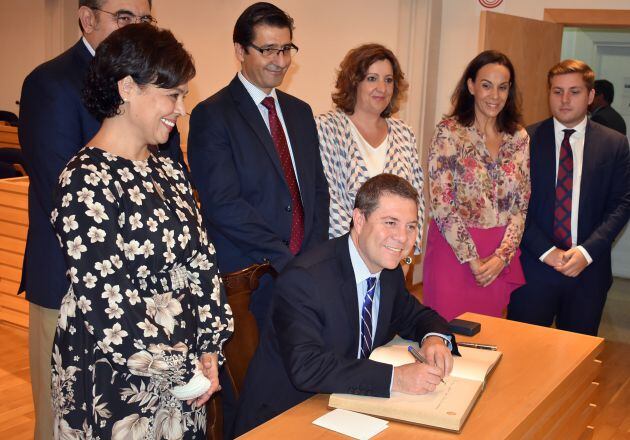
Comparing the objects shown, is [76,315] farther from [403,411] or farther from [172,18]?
[172,18]

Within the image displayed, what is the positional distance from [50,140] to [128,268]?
2.02ft

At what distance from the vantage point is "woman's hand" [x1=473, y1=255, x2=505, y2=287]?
3.44 meters

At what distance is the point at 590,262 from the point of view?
363cm

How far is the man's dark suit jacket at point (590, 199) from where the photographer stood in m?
3.67

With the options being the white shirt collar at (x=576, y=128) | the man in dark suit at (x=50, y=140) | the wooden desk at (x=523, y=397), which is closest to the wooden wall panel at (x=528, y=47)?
the white shirt collar at (x=576, y=128)

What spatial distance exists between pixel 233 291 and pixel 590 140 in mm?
2247

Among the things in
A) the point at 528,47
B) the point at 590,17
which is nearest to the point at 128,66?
the point at 528,47

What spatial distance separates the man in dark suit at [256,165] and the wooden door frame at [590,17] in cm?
340

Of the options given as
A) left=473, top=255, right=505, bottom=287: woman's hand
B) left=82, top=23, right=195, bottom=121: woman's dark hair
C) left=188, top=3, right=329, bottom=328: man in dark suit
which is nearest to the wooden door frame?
left=473, top=255, right=505, bottom=287: woman's hand

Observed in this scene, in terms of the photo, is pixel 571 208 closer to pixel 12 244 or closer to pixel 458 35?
pixel 458 35

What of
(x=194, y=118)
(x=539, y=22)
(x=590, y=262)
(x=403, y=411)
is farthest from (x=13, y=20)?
(x=403, y=411)

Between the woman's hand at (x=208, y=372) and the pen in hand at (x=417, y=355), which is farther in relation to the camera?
the pen in hand at (x=417, y=355)

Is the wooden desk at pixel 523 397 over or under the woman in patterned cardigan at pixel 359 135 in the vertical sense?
under

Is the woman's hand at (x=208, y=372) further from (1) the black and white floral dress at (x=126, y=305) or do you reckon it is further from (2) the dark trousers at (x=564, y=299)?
(2) the dark trousers at (x=564, y=299)
